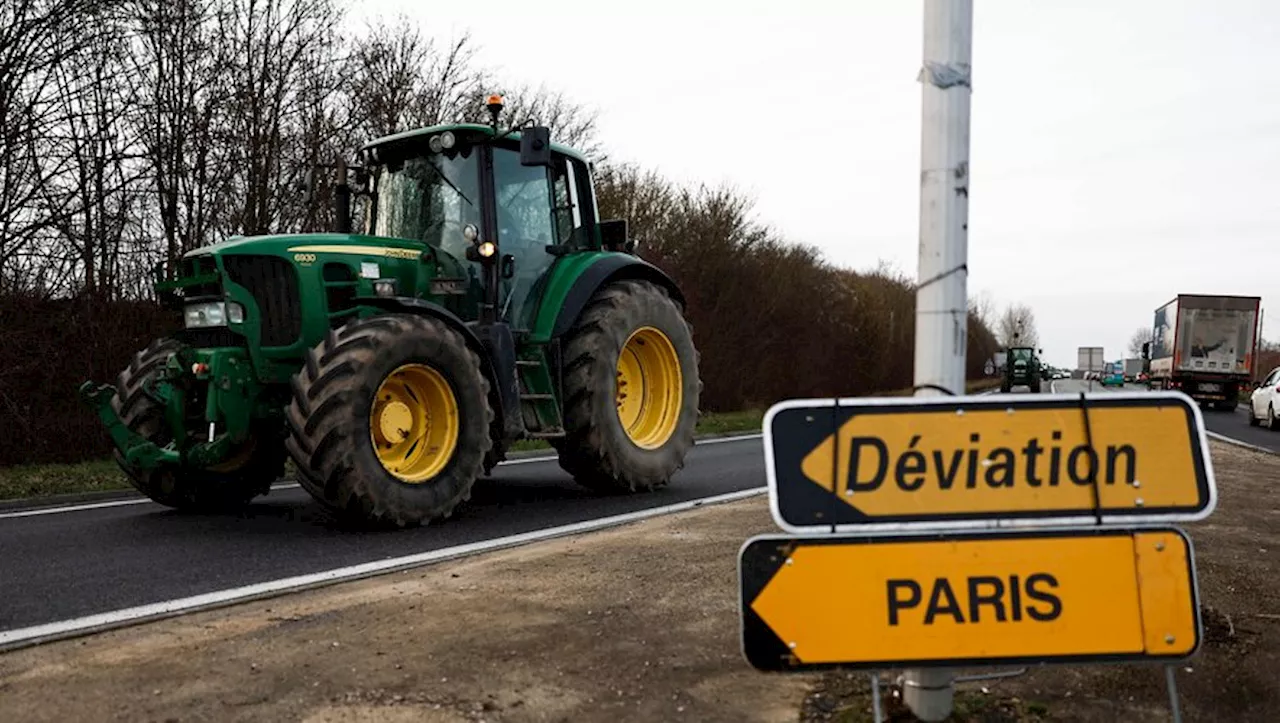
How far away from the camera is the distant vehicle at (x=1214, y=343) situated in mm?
34281

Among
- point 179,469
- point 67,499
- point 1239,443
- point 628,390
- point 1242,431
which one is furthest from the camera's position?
point 1242,431

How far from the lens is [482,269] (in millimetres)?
8406

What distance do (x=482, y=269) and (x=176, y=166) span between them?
28.1 ft

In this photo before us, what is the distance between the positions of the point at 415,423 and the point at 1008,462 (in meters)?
5.38

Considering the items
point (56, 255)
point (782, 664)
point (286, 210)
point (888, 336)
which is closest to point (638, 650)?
point (782, 664)

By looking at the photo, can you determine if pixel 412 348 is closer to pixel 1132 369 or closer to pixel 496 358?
pixel 496 358

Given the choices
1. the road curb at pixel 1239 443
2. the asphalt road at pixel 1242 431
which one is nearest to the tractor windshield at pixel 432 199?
the asphalt road at pixel 1242 431

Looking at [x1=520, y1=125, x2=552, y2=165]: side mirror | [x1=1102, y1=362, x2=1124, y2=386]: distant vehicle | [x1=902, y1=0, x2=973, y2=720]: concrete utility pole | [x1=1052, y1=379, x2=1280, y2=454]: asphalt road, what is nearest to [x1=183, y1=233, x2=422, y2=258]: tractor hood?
[x1=520, y1=125, x2=552, y2=165]: side mirror

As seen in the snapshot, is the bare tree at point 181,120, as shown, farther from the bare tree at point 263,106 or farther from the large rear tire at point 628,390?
the large rear tire at point 628,390

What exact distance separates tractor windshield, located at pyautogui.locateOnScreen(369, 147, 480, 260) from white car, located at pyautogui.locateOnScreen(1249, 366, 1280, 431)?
74.3 feet

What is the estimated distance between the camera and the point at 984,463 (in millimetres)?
2967

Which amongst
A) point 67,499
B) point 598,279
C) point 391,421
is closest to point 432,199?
point 598,279

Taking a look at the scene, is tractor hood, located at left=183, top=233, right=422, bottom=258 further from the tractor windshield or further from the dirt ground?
the dirt ground

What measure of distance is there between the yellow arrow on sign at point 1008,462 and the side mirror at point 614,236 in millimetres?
7161
